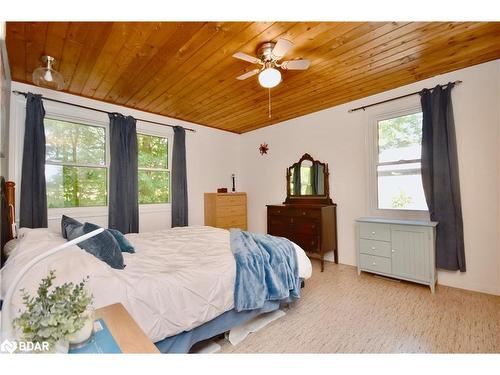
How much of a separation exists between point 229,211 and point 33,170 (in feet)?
9.57

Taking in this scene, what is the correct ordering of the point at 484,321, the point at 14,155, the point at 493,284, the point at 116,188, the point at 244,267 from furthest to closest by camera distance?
the point at 116,188 → the point at 14,155 → the point at 493,284 → the point at 484,321 → the point at 244,267

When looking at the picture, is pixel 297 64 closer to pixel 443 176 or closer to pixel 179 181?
pixel 443 176

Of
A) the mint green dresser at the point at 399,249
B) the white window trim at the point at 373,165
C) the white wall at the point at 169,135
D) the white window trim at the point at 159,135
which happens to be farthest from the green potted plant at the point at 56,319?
the white window trim at the point at 373,165

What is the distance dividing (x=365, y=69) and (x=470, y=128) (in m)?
1.33

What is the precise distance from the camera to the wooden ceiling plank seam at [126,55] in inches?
76.3

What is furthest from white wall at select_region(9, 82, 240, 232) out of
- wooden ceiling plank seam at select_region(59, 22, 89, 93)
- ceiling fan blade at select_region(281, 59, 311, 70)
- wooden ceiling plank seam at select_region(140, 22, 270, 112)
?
ceiling fan blade at select_region(281, 59, 311, 70)

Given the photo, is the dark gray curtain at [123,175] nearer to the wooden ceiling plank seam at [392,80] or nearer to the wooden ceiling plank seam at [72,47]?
the wooden ceiling plank seam at [72,47]

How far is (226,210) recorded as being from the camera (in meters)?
4.66

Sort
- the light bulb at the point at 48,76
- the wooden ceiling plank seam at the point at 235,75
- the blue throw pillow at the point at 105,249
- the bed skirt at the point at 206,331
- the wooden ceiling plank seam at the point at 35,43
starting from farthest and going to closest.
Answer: the light bulb at the point at 48,76 < the wooden ceiling plank seam at the point at 235,75 < the wooden ceiling plank seam at the point at 35,43 < the blue throw pillow at the point at 105,249 < the bed skirt at the point at 206,331

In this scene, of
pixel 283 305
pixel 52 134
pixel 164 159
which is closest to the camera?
pixel 283 305

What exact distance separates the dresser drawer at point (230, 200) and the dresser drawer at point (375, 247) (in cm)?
243

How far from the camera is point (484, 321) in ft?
6.75

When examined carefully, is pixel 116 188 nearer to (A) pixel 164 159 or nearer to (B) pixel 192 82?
(A) pixel 164 159
